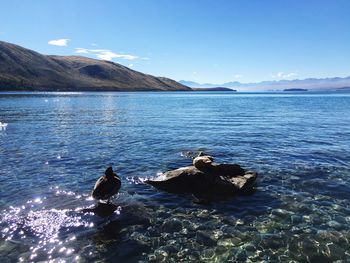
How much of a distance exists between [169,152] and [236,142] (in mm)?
9338

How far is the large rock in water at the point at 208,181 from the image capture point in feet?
66.4

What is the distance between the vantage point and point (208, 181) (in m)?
20.6

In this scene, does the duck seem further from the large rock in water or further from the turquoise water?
the large rock in water

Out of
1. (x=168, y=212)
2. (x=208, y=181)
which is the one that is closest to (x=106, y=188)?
(x=168, y=212)

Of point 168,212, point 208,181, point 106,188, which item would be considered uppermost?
point 106,188

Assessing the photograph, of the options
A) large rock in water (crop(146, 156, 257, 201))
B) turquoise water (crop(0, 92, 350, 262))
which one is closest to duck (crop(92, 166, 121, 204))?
turquoise water (crop(0, 92, 350, 262))

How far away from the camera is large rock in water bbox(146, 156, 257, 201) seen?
2023 centimetres

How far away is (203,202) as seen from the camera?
18.9m

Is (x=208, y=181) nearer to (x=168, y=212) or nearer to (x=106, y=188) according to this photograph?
(x=168, y=212)

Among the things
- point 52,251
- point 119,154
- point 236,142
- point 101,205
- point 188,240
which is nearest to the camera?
point 52,251

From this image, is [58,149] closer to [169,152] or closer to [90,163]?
[90,163]

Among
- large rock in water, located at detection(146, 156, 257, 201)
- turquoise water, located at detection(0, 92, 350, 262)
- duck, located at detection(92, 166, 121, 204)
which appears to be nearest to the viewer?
turquoise water, located at detection(0, 92, 350, 262)

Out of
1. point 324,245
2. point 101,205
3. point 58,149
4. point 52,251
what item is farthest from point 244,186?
point 58,149

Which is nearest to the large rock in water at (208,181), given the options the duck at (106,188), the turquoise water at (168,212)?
the turquoise water at (168,212)
